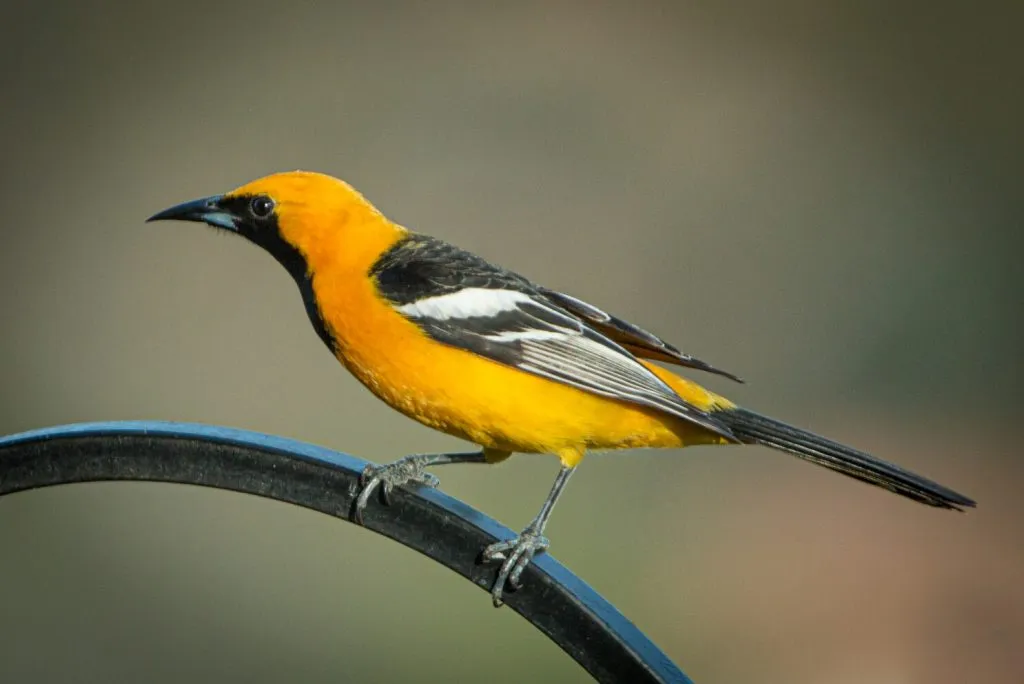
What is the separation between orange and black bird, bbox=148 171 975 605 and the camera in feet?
8.56

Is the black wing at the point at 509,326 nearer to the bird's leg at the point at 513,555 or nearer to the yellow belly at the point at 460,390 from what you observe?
the yellow belly at the point at 460,390

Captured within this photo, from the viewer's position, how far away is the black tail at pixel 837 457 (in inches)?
94.2

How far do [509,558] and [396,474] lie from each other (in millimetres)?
290

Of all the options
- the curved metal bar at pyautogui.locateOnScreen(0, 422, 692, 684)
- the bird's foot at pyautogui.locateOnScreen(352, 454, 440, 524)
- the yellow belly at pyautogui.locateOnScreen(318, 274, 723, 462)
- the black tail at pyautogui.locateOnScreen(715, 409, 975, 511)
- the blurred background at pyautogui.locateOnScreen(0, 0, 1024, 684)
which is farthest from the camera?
the blurred background at pyautogui.locateOnScreen(0, 0, 1024, 684)

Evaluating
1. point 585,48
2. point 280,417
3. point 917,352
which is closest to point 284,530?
point 280,417

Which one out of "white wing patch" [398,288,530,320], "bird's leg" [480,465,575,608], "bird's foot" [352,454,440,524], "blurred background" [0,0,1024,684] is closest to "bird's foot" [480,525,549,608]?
"bird's leg" [480,465,575,608]

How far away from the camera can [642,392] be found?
2.63 m

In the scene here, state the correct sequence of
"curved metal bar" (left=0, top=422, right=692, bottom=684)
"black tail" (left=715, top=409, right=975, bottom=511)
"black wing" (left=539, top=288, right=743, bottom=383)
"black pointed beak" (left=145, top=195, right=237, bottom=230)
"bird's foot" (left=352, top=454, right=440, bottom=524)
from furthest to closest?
"black wing" (left=539, top=288, right=743, bottom=383) < "black pointed beak" (left=145, top=195, right=237, bottom=230) < "black tail" (left=715, top=409, right=975, bottom=511) < "bird's foot" (left=352, top=454, right=440, bottom=524) < "curved metal bar" (left=0, top=422, right=692, bottom=684)

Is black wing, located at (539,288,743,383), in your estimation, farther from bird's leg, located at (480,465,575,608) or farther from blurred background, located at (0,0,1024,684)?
blurred background, located at (0,0,1024,684)

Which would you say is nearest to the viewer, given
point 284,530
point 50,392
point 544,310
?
point 544,310

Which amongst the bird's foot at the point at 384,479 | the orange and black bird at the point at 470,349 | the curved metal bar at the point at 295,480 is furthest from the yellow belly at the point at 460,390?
the curved metal bar at the point at 295,480

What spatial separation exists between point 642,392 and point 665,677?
2.61 feet

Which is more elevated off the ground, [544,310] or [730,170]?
[730,170]

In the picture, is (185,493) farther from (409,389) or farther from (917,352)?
(917,352)
